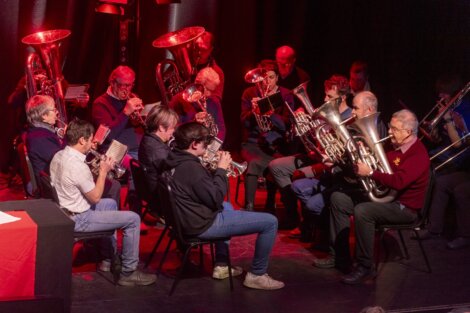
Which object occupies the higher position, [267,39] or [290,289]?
[267,39]

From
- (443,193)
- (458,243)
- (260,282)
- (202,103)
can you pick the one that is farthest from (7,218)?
(443,193)

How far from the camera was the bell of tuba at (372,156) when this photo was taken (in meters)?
5.69

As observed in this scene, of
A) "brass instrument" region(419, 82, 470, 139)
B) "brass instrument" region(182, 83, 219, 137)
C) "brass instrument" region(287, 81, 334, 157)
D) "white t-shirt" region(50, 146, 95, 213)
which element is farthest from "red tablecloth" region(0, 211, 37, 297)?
"brass instrument" region(419, 82, 470, 139)

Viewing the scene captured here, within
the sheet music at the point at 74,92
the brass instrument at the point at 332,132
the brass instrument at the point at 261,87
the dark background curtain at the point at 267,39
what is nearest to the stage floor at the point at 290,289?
the brass instrument at the point at 332,132

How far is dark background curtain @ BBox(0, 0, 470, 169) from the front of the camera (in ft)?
28.1

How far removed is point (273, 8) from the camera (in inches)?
408

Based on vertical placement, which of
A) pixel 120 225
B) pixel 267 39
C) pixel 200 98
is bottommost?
pixel 120 225

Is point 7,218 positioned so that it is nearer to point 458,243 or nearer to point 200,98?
point 200,98

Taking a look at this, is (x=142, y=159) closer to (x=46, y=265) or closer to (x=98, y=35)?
(x=46, y=265)

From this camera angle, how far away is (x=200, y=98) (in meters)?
7.09

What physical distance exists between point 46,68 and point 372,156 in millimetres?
3446

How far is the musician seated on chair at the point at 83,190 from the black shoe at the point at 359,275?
1.58 metres

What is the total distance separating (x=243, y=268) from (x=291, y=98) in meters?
2.23

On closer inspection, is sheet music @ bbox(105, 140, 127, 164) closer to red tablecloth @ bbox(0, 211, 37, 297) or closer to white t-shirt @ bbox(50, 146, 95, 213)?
white t-shirt @ bbox(50, 146, 95, 213)
